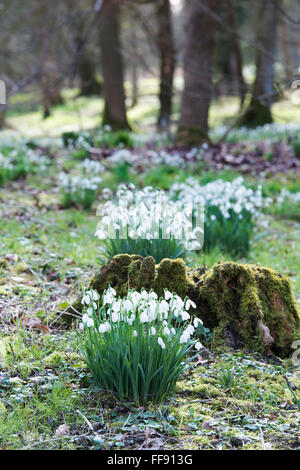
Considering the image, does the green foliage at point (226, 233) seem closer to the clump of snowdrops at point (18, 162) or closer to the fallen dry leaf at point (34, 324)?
the fallen dry leaf at point (34, 324)

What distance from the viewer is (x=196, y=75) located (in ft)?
35.5

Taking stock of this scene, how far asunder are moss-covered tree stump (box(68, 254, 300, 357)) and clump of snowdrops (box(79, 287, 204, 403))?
71cm

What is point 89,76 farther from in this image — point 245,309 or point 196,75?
point 245,309

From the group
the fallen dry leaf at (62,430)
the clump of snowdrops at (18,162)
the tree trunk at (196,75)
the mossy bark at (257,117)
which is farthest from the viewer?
the mossy bark at (257,117)

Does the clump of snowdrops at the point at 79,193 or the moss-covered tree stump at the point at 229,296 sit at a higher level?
the clump of snowdrops at the point at 79,193

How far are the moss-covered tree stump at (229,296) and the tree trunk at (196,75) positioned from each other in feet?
24.9

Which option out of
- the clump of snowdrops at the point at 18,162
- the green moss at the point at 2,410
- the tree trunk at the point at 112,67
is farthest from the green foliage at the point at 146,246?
the tree trunk at the point at 112,67

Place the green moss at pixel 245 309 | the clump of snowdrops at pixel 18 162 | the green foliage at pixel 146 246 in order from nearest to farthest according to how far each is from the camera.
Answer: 1. the green moss at pixel 245 309
2. the green foliage at pixel 146 246
3. the clump of snowdrops at pixel 18 162

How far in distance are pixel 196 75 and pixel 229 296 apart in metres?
8.43

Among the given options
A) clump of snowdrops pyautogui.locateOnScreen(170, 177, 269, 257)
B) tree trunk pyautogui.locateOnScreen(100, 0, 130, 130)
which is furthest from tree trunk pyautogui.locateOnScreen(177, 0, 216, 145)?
clump of snowdrops pyautogui.locateOnScreen(170, 177, 269, 257)

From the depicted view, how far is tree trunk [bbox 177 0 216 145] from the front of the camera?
10.5m

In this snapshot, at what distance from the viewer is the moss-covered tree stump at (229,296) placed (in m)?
3.34

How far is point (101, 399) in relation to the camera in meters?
2.66

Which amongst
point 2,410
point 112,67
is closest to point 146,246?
point 2,410
